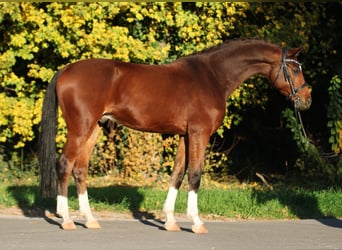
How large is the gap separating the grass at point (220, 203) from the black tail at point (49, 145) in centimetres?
138

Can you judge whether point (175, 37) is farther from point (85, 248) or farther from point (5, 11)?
point (85, 248)

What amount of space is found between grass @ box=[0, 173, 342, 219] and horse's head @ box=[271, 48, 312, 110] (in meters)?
1.73

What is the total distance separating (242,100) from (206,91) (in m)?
6.38

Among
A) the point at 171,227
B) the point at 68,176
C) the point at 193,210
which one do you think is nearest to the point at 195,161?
the point at 193,210

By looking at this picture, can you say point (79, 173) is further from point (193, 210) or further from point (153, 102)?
point (193, 210)

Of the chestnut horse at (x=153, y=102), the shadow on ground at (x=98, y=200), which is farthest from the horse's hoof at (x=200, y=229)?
the shadow on ground at (x=98, y=200)

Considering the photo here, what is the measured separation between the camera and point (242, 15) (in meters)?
15.7

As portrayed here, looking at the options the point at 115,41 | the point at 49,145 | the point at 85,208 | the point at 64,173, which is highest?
the point at 115,41

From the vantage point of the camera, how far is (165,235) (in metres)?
8.81

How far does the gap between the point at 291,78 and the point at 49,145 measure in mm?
3230

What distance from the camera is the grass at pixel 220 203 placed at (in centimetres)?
1080

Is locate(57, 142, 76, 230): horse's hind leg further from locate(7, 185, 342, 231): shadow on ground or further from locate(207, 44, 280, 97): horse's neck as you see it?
locate(207, 44, 280, 97): horse's neck

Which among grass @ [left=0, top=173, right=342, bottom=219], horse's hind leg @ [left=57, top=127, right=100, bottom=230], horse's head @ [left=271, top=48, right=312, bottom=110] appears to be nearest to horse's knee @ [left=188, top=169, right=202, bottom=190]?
horse's hind leg @ [left=57, top=127, right=100, bottom=230]

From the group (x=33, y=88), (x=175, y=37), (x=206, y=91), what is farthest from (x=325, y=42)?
(x=206, y=91)
